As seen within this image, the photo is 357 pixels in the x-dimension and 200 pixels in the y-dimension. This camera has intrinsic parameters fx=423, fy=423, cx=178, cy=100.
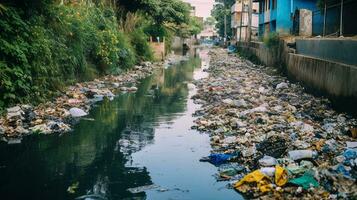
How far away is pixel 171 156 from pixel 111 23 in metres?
10.9

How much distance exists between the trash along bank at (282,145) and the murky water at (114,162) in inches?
11.2

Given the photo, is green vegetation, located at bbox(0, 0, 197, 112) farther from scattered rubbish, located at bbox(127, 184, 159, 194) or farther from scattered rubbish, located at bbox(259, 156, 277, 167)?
scattered rubbish, located at bbox(259, 156, 277, 167)

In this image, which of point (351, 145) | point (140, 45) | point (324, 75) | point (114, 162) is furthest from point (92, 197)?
point (140, 45)

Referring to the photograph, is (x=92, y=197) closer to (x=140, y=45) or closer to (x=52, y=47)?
(x=52, y=47)

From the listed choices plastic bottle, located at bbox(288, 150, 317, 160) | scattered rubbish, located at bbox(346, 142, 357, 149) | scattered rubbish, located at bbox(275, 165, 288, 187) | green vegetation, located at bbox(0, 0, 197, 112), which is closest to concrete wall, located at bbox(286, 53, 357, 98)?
scattered rubbish, located at bbox(346, 142, 357, 149)

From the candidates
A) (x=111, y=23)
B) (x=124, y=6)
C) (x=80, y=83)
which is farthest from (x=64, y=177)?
(x=124, y=6)

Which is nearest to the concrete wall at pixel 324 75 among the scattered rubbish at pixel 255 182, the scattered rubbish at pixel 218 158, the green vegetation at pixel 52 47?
the scattered rubbish at pixel 218 158

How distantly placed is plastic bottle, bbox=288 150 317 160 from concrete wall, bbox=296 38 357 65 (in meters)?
4.33

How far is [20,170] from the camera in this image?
5324 mm

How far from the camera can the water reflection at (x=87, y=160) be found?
183 inches

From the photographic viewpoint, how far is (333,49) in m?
10.4

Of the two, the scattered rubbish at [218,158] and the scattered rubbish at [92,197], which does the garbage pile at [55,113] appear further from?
the scattered rubbish at [218,158]

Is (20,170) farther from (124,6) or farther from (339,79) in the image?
(124,6)

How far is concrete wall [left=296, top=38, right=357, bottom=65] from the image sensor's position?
9008 millimetres
